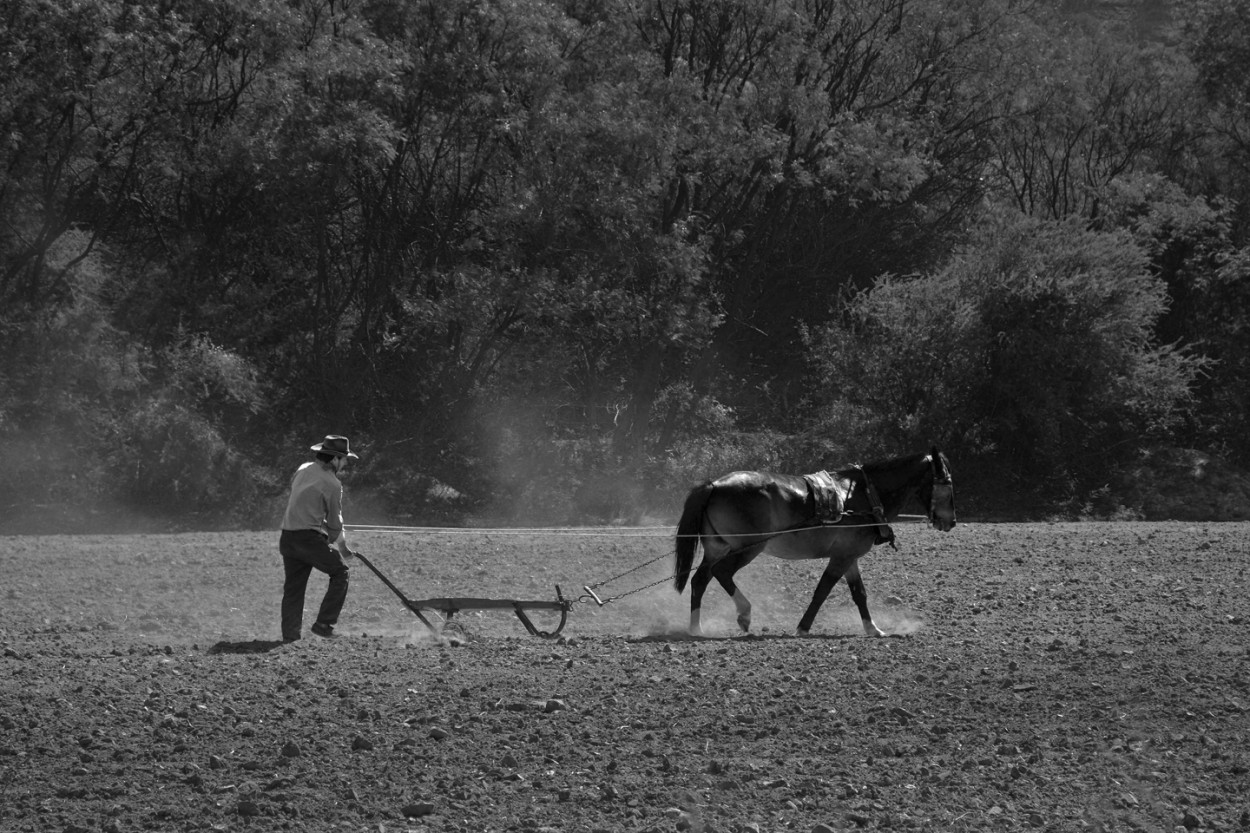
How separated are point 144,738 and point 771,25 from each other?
1116 inches

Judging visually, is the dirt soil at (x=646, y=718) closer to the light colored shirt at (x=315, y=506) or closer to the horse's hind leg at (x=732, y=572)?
the horse's hind leg at (x=732, y=572)

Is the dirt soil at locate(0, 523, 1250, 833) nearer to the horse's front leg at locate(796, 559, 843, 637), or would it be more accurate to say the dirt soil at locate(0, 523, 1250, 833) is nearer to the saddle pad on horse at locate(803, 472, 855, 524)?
the horse's front leg at locate(796, 559, 843, 637)

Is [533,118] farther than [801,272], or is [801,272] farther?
[801,272]

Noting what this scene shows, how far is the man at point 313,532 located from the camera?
497 inches

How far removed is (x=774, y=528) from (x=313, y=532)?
13.5 ft

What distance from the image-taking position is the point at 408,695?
10172 millimetres

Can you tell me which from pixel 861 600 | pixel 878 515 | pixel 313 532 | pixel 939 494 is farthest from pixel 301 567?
pixel 939 494

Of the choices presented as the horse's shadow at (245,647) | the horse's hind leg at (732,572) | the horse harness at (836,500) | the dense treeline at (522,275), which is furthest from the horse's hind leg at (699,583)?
the dense treeline at (522,275)

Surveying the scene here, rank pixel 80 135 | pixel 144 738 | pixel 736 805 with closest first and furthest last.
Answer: pixel 736 805
pixel 144 738
pixel 80 135

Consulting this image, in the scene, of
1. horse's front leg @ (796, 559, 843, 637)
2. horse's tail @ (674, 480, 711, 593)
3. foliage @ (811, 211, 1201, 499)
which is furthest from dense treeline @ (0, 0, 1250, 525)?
horse's front leg @ (796, 559, 843, 637)

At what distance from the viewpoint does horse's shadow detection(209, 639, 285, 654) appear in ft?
39.2

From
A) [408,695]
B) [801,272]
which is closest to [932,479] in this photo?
[408,695]

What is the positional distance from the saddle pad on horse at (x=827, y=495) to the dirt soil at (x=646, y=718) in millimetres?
1177

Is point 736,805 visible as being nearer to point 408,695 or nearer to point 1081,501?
point 408,695
